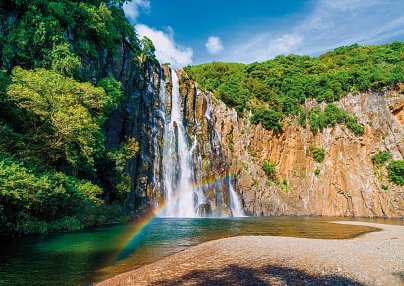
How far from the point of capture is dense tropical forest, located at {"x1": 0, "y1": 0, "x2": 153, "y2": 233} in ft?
49.3

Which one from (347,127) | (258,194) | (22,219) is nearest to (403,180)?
(347,127)

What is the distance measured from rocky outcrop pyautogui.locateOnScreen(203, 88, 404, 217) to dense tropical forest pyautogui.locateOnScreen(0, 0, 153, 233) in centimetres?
2112

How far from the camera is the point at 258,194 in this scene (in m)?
43.3

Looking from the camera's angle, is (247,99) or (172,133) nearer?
(172,133)

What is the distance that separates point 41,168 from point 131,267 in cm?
944

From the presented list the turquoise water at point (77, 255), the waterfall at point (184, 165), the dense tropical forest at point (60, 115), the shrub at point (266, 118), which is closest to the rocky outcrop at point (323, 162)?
the shrub at point (266, 118)

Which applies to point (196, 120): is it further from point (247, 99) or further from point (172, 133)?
point (247, 99)

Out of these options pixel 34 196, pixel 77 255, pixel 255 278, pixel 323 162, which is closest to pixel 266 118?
pixel 323 162

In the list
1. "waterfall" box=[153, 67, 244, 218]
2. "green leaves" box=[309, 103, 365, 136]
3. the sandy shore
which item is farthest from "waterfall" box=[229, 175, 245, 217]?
the sandy shore

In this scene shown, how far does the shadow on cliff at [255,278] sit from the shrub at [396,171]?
42.7 m

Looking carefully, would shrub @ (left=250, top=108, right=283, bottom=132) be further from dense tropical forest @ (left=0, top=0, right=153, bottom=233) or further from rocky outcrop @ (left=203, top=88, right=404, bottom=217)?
dense tropical forest @ (left=0, top=0, right=153, bottom=233)

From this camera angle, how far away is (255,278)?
8352 mm

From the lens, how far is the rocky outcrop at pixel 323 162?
43.2 m

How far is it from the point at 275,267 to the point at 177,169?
27.2 m
